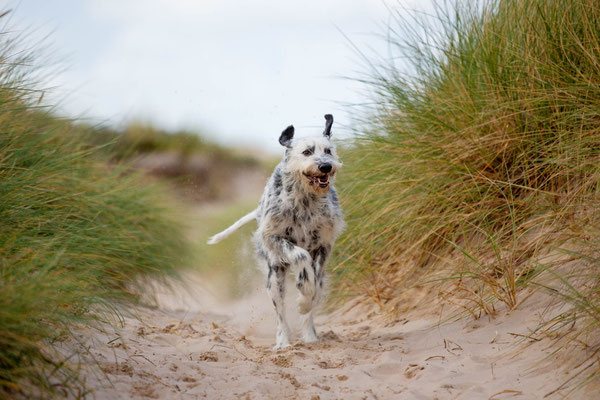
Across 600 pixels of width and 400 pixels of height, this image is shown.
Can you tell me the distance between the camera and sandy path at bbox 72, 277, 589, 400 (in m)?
3.62

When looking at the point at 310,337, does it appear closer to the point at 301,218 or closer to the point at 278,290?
the point at 278,290

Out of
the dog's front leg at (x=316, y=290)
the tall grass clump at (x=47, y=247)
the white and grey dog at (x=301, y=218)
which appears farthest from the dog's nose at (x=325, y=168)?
the tall grass clump at (x=47, y=247)

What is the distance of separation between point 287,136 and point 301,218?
861 millimetres

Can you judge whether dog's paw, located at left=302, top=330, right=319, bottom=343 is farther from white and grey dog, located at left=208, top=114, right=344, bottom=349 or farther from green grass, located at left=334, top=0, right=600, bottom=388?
green grass, located at left=334, top=0, right=600, bottom=388

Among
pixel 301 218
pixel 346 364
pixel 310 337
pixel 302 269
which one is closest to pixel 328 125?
pixel 301 218

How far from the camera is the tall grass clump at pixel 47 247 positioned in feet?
9.39

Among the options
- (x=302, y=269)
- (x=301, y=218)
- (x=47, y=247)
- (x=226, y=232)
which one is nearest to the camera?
(x=47, y=247)

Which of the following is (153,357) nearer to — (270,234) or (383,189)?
(270,234)

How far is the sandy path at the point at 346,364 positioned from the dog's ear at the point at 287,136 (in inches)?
75.7

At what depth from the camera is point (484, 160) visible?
Result: 552cm

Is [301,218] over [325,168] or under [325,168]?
under

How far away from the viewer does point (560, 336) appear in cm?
384

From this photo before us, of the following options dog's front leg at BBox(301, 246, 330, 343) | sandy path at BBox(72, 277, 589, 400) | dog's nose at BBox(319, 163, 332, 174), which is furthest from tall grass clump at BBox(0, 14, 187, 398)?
dog's nose at BBox(319, 163, 332, 174)

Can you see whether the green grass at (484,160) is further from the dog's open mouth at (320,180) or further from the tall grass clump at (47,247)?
the tall grass clump at (47,247)
